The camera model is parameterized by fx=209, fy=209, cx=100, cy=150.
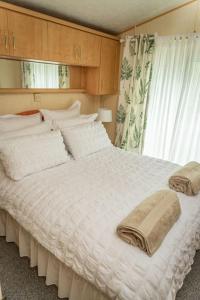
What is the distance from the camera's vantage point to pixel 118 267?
3.47ft

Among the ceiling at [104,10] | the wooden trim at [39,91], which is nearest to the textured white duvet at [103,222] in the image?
the wooden trim at [39,91]

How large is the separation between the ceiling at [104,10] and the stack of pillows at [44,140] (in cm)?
112

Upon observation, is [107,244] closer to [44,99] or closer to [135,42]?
[44,99]

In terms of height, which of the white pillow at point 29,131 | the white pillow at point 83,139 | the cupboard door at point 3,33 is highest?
the cupboard door at point 3,33

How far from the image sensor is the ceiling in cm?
223

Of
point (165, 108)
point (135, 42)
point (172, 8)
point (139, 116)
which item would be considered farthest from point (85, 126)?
point (172, 8)

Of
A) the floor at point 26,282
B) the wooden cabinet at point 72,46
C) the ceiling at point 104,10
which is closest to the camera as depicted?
the floor at point 26,282

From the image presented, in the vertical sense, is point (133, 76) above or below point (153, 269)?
above

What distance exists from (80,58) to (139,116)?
122 cm

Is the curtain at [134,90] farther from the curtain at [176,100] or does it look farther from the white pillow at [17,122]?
the white pillow at [17,122]

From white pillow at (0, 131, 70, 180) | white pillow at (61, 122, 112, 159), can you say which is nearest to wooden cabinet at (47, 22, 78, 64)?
white pillow at (61, 122, 112, 159)

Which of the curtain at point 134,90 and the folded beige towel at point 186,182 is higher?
the curtain at point 134,90

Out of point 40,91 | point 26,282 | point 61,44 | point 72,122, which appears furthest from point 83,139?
point 26,282

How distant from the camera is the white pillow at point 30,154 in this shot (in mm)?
1771
